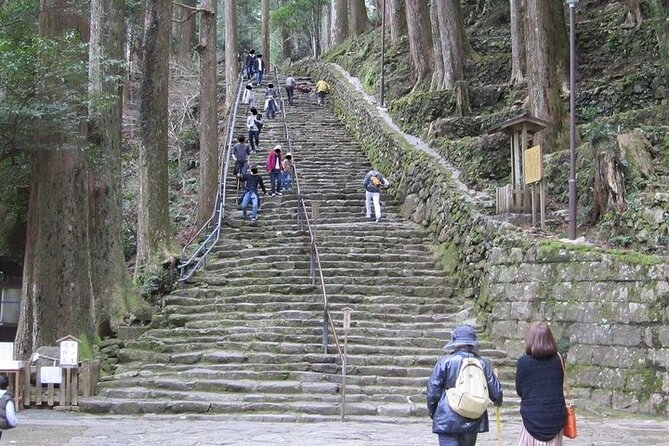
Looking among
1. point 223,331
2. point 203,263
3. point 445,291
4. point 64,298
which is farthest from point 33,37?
point 445,291

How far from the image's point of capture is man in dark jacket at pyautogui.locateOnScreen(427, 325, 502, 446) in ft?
17.4

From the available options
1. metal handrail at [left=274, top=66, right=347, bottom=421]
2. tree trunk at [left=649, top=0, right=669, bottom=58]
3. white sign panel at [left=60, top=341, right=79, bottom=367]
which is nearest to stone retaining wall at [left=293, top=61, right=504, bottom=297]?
metal handrail at [left=274, top=66, right=347, bottom=421]

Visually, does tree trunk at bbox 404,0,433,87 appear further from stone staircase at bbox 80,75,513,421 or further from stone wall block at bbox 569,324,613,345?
stone wall block at bbox 569,324,613,345

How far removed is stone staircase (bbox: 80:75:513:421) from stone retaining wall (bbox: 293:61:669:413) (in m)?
0.57

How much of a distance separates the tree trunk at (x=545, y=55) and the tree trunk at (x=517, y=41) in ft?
11.9

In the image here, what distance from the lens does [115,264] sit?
13461 mm

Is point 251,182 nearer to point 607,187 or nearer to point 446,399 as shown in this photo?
point 607,187

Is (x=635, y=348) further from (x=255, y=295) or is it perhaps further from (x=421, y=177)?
(x=421, y=177)

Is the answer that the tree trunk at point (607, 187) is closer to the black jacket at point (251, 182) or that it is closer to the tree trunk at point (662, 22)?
the tree trunk at point (662, 22)

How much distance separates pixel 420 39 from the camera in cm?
2436

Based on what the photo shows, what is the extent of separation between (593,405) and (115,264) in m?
7.82

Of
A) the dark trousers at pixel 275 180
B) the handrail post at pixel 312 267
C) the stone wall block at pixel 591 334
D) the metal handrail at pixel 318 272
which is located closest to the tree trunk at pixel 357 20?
the metal handrail at pixel 318 272

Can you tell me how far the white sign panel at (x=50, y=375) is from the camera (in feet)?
34.3

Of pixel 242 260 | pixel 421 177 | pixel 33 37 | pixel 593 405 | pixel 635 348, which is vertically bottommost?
pixel 593 405
